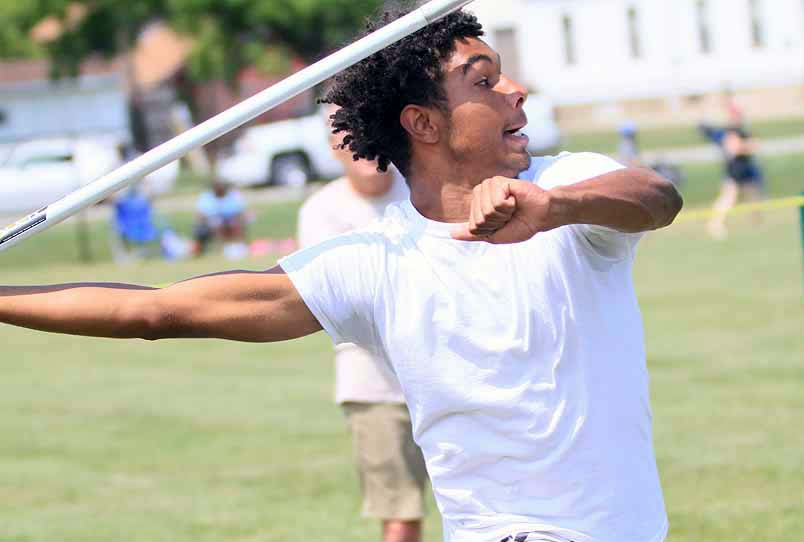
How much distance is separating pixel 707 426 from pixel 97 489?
3.75m

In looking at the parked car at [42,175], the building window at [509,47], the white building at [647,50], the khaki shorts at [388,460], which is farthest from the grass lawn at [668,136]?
the khaki shorts at [388,460]

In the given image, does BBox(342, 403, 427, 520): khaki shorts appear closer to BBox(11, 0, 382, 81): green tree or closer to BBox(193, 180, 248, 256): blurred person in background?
BBox(193, 180, 248, 256): blurred person in background

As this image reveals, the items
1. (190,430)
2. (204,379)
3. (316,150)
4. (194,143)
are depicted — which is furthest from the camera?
(316,150)

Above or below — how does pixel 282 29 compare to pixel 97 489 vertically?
above

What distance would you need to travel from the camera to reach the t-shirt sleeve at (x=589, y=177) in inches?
126

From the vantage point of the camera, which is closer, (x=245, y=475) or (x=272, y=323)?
(x=272, y=323)

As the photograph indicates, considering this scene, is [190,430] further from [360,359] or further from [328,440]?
[360,359]

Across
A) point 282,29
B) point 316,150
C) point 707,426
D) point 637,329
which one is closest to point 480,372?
point 637,329

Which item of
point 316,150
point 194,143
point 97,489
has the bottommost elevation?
point 97,489

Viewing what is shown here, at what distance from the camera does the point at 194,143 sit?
3.12 metres

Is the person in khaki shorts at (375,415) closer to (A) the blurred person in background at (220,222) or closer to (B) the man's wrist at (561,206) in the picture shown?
(B) the man's wrist at (561,206)

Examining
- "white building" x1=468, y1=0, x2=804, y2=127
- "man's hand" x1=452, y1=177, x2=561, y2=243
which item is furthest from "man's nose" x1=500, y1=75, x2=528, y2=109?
"white building" x1=468, y1=0, x2=804, y2=127

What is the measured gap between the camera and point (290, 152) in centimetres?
3644

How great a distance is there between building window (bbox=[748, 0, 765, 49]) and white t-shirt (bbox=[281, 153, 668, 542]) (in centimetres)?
5542
